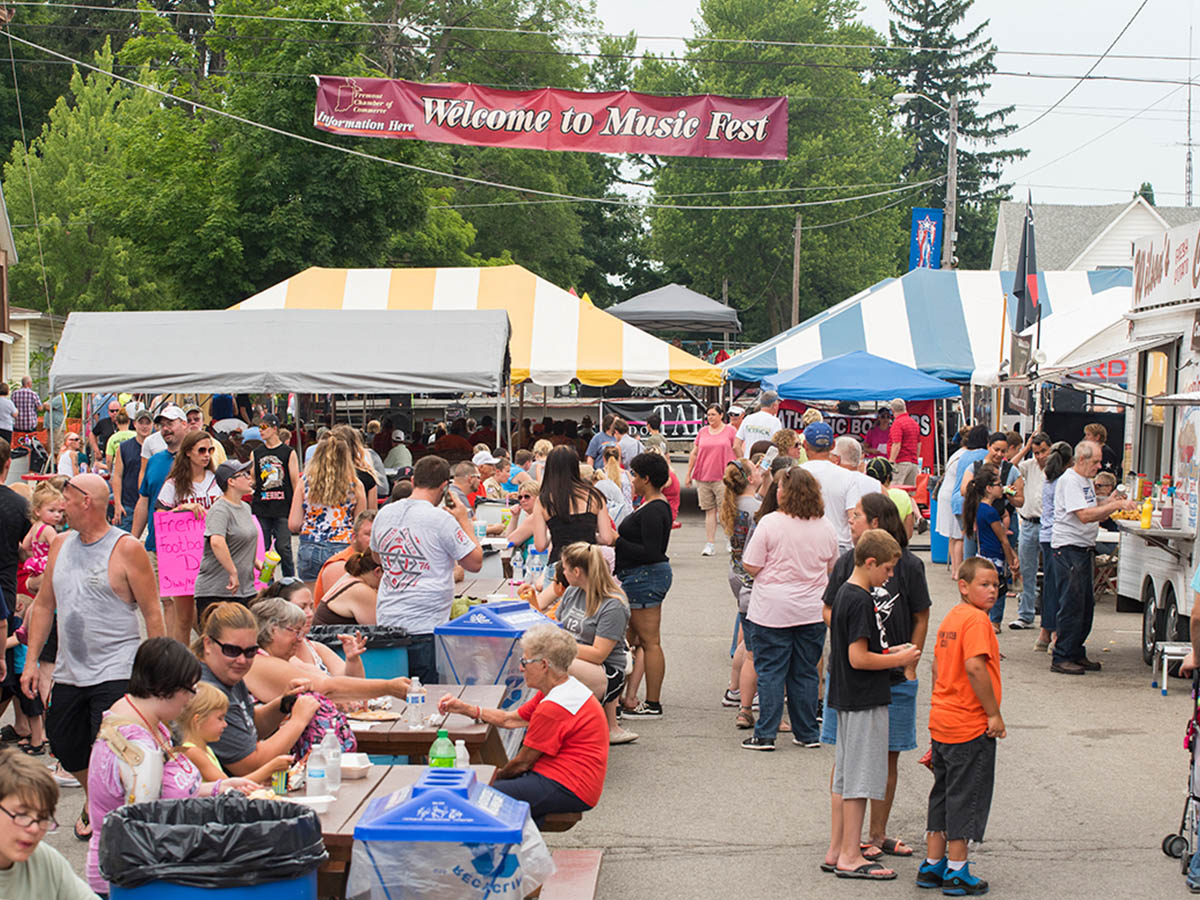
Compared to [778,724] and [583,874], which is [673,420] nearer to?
[778,724]

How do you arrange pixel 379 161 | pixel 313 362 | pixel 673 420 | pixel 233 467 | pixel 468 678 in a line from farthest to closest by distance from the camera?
1. pixel 673 420
2. pixel 379 161
3. pixel 313 362
4. pixel 233 467
5. pixel 468 678

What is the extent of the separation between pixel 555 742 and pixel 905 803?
2565mm

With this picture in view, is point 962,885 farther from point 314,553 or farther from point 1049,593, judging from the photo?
point 314,553

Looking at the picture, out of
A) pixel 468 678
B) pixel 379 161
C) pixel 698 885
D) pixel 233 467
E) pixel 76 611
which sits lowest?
pixel 698 885

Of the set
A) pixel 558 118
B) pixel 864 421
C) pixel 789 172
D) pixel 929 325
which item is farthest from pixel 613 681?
pixel 789 172

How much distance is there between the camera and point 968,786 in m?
5.76

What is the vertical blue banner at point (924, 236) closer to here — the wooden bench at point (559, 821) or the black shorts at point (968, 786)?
the black shorts at point (968, 786)

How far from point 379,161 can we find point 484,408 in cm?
870

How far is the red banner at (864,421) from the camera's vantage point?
2047 centimetres

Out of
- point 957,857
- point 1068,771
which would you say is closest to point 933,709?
point 957,857

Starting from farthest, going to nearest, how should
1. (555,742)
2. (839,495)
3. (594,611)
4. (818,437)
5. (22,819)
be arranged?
1. (818,437)
2. (839,495)
3. (594,611)
4. (555,742)
5. (22,819)

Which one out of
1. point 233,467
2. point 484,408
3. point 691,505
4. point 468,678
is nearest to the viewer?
point 468,678

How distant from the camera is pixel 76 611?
20.5ft

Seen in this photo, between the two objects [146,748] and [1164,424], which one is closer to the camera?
[146,748]
